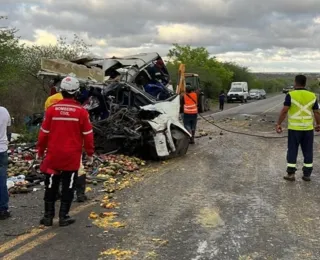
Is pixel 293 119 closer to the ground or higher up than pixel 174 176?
higher up

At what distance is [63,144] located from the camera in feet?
17.4

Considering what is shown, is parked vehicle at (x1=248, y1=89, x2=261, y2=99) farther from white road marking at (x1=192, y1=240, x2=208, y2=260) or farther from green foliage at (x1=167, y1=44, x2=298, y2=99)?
white road marking at (x1=192, y1=240, x2=208, y2=260)

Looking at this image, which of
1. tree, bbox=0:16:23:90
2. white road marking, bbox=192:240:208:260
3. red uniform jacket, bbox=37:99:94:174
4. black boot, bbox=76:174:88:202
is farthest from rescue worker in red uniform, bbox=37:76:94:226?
tree, bbox=0:16:23:90

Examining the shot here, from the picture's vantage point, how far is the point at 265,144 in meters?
13.3

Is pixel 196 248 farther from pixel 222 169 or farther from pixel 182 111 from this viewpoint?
pixel 182 111

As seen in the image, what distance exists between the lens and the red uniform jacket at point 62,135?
17.4 ft

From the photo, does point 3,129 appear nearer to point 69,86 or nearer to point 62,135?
point 62,135

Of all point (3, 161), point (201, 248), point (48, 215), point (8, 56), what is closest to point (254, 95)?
point (8, 56)

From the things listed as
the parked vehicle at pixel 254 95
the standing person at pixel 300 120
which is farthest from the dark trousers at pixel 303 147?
the parked vehicle at pixel 254 95

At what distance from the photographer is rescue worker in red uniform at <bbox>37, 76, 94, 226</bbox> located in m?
5.30

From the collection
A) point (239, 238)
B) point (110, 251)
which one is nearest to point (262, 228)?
point (239, 238)

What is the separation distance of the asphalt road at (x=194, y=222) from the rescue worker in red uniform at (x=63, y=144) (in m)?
0.35

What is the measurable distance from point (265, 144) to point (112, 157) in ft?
17.7

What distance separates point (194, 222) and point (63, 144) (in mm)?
1861
